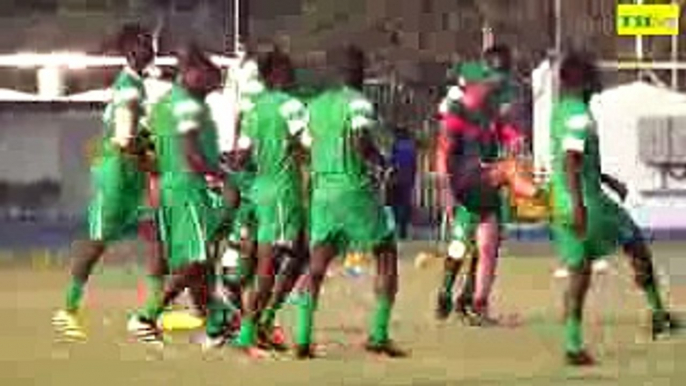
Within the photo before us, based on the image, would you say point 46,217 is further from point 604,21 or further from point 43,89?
point 604,21

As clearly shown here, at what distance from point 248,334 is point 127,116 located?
1.80m

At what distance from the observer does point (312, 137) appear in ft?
41.7

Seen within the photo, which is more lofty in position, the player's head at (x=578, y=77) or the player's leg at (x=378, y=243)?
the player's head at (x=578, y=77)

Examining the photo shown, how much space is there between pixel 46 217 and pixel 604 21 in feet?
29.6

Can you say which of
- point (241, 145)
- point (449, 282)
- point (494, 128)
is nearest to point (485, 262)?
point (449, 282)

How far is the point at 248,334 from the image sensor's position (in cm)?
1296

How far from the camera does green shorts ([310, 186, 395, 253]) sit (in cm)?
1251

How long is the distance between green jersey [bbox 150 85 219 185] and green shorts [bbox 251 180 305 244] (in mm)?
402

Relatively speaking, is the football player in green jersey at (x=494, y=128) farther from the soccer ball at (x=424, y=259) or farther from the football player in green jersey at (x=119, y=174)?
the soccer ball at (x=424, y=259)

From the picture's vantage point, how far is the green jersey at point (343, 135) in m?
12.5

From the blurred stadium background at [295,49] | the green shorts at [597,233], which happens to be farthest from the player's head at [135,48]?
the blurred stadium background at [295,49]

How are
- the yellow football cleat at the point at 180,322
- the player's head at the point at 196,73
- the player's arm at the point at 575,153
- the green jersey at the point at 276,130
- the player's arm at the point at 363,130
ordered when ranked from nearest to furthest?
1. the player's arm at the point at 575,153
2. the player's arm at the point at 363,130
3. the player's head at the point at 196,73
4. the green jersey at the point at 276,130
5. the yellow football cleat at the point at 180,322

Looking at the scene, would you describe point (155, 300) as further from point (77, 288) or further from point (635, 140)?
point (635, 140)

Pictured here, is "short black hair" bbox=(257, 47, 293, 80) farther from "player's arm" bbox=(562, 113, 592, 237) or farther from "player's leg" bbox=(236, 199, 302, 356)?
"player's arm" bbox=(562, 113, 592, 237)
